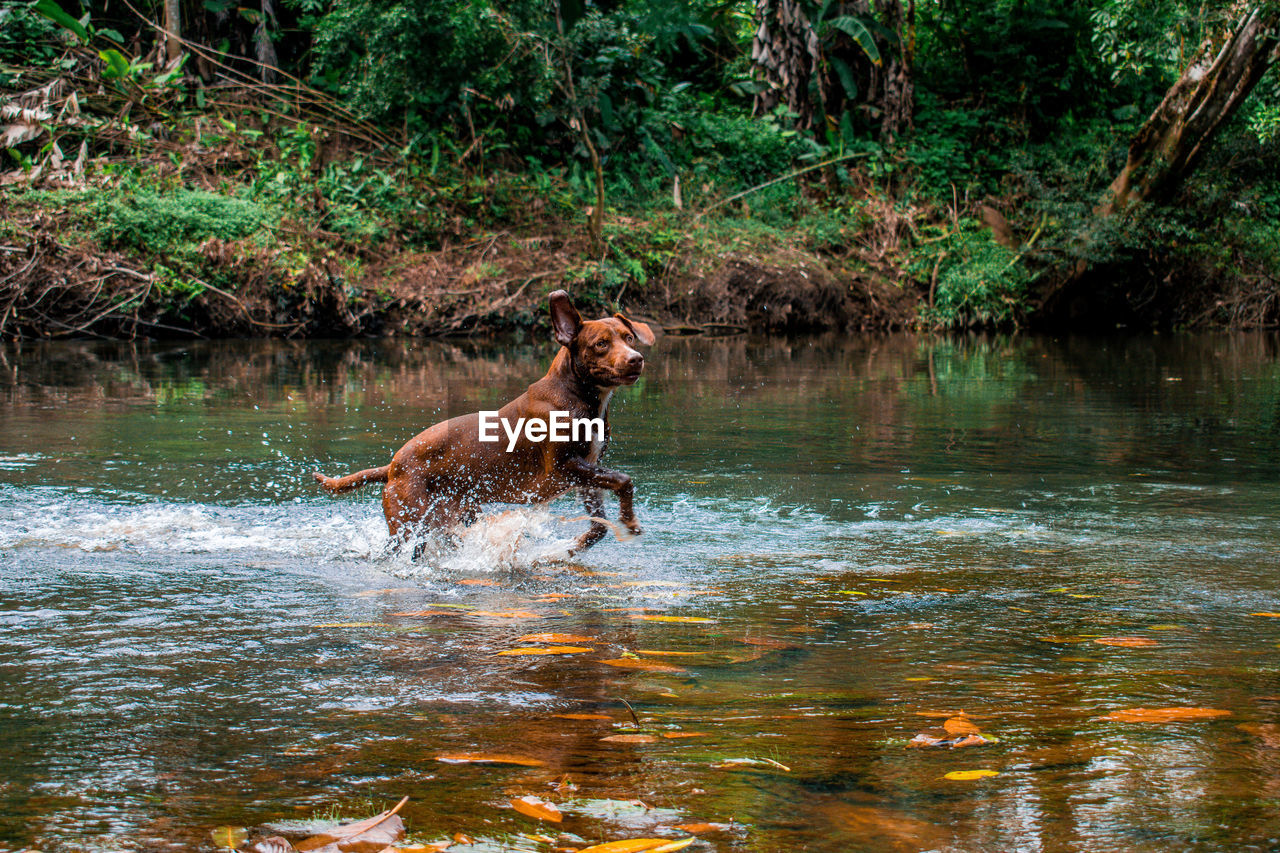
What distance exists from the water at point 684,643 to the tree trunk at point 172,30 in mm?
19652

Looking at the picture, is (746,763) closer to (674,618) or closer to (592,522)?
(674,618)

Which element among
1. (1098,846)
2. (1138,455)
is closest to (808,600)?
(1098,846)

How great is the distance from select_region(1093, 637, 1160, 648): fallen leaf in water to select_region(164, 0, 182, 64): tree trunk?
2683 centimetres

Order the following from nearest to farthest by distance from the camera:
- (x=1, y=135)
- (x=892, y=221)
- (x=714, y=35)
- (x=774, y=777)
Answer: (x=774, y=777) < (x=1, y=135) < (x=892, y=221) < (x=714, y=35)

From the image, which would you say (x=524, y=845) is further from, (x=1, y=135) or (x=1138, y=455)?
(x=1, y=135)

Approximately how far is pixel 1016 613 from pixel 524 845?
8.41 feet

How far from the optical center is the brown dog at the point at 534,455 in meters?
5.63

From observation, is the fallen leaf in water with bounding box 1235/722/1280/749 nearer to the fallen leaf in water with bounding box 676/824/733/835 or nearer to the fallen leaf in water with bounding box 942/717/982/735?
the fallen leaf in water with bounding box 942/717/982/735

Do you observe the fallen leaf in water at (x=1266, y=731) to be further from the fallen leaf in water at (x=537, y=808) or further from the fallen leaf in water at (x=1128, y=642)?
the fallen leaf in water at (x=537, y=808)

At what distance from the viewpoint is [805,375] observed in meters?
14.9

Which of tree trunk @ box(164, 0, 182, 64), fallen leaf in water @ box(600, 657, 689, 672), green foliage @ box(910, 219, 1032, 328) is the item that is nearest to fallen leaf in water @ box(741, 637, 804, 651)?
fallen leaf in water @ box(600, 657, 689, 672)

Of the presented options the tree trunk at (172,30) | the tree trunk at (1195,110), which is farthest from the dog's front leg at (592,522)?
the tree trunk at (172,30)

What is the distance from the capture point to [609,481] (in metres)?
5.59

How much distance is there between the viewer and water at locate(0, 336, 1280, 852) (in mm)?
2480
